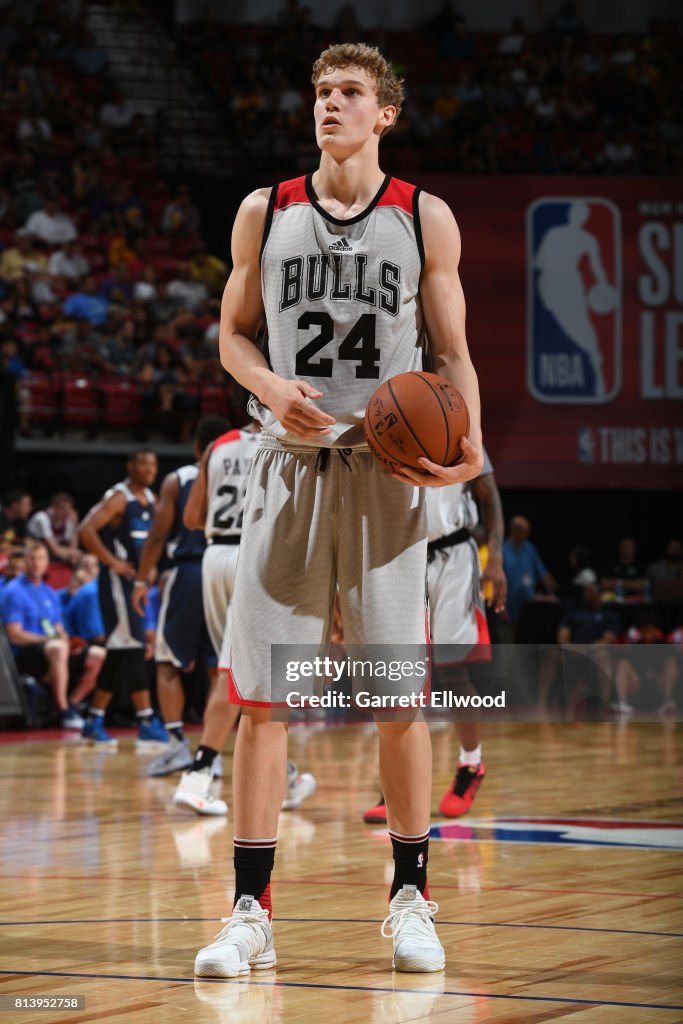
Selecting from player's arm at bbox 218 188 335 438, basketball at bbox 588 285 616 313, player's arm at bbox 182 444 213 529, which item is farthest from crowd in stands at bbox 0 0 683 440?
player's arm at bbox 218 188 335 438

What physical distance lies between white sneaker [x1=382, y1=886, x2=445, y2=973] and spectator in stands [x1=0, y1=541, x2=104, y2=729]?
7718mm

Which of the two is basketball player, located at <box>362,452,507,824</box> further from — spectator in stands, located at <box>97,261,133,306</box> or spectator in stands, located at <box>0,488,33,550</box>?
spectator in stands, located at <box>97,261,133,306</box>

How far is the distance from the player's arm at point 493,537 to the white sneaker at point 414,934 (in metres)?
2.61

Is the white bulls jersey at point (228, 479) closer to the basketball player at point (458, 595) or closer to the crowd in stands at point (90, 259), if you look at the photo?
the basketball player at point (458, 595)

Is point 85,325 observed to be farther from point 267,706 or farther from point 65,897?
point 267,706

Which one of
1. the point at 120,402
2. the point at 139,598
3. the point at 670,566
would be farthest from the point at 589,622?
the point at 139,598

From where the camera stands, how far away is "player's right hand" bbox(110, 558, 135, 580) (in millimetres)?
10453

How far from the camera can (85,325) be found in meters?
14.4

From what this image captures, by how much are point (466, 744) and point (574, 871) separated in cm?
160

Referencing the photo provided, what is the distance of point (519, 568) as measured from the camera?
13609 mm

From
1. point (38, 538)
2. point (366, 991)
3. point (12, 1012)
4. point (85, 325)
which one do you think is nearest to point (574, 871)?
point (366, 991)

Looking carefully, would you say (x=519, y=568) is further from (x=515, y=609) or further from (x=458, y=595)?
(x=458, y=595)

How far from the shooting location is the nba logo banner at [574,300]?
48.9 feet

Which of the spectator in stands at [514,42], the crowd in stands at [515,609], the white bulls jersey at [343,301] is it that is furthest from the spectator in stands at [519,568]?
the white bulls jersey at [343,301]
